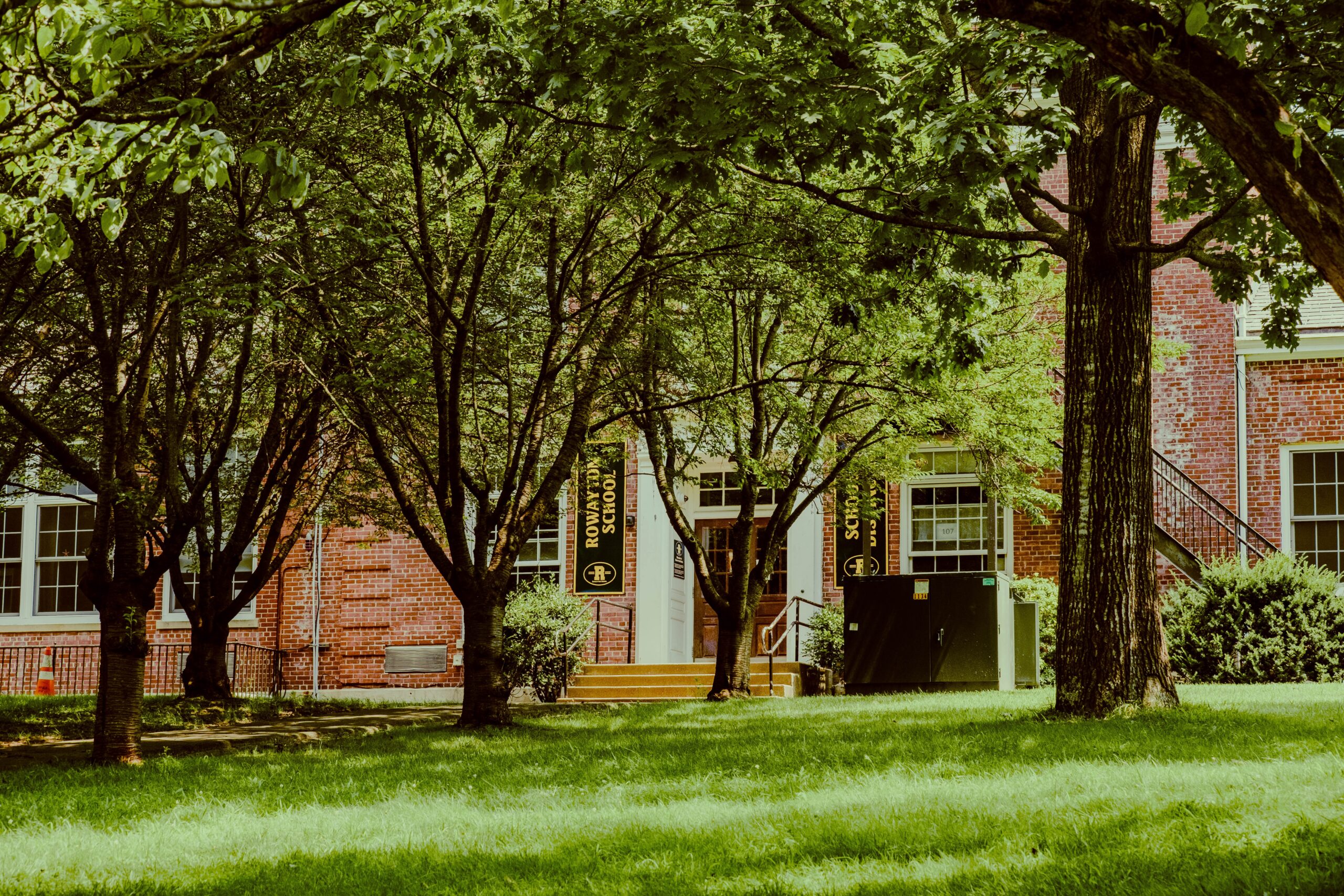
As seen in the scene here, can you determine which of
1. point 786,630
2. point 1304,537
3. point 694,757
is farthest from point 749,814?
point 1304,537

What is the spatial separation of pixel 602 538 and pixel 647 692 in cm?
395

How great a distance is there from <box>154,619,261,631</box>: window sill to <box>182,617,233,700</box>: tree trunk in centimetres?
534

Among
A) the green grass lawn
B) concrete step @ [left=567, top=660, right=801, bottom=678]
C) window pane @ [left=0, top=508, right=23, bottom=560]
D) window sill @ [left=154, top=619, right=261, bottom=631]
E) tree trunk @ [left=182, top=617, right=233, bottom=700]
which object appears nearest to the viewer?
the green grass lawn

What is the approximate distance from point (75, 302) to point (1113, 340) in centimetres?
960

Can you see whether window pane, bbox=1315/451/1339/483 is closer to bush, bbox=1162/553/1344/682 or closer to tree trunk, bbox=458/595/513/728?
bush, bbox=1162/553/1344/682

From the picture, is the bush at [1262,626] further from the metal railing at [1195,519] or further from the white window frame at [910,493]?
the white window frame at [910,493]

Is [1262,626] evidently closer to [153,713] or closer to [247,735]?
[247,735]

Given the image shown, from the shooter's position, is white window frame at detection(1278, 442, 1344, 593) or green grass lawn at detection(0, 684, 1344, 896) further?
white window frame at detection(1278, 442, 1344, 593)

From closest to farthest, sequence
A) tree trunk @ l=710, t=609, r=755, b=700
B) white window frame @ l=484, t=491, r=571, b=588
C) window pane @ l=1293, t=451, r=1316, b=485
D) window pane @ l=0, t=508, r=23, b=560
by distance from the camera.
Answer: tree trunk @ l=710, t=609, r=755, b=700 < window pane @ l=1293, t=451, r=1316, b=485 < white window frame @ l=484, t=491, r=571, b=588 < window pane @ l=0, t=508, r=23, b=560

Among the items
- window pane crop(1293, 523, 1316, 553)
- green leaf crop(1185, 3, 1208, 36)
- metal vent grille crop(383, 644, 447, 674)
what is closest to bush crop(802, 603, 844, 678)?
metal vent grille crop(383, 644, 447, 674)

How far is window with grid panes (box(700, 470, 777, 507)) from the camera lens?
2202cm

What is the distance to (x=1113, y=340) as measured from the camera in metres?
9.90

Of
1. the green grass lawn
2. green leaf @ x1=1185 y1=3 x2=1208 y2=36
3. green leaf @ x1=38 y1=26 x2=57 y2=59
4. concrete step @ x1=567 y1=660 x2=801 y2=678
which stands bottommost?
concrete step @ x1=567 y1=660 x2=801 y2=678

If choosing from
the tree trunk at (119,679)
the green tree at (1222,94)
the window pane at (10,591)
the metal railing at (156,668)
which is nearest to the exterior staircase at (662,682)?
the metal railing at (156,668)
